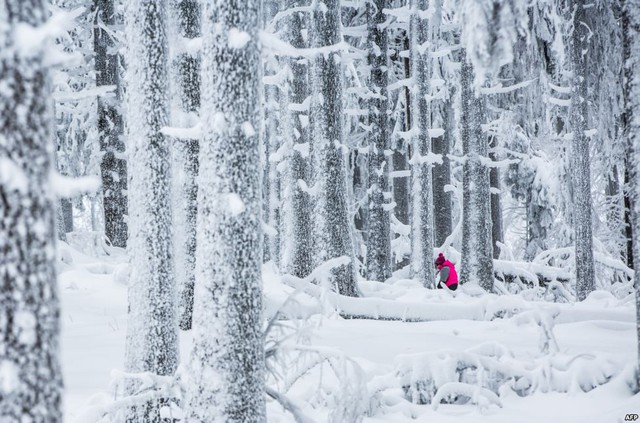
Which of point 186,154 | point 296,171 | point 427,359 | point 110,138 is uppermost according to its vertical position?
point 110,138

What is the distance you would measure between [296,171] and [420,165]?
2887 millimetres

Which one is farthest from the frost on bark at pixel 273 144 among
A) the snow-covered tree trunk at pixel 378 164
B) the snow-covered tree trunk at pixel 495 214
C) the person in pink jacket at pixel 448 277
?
the snow-covered tree trunk at pixel 495 214

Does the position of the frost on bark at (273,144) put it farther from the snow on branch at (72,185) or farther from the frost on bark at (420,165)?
the snow on branch at (72,185)

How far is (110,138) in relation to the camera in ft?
52.2

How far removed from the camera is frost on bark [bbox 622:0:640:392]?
19.8ft

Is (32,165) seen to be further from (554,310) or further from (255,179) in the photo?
(554,310)

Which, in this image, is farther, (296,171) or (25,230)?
(296,171)

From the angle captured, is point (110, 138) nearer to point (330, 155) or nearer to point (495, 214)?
point (330, 155)

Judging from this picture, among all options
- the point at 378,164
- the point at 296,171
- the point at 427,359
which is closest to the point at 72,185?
the point at 427,359

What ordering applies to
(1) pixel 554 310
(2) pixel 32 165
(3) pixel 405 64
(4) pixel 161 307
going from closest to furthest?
(2) pixel 32 165, (4) pixel 161 307, (1) pixel 554 310, (3) pixel 405 64

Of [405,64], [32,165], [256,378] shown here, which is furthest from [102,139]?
[32,165]

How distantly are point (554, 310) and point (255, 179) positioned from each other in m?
5.74

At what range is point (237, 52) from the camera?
186 inches

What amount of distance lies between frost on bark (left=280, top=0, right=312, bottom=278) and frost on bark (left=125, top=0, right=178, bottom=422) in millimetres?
6658
